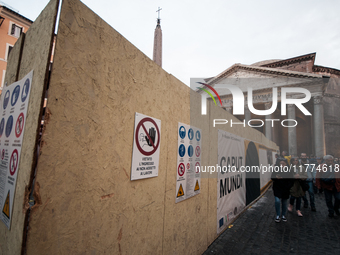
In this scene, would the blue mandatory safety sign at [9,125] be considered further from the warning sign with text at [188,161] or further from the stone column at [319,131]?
the stone column at [319,131]

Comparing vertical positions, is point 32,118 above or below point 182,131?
below

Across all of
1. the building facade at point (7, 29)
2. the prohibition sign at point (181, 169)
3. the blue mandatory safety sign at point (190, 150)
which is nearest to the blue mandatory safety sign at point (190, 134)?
the blue mandatory safety sign at point (190, 150)

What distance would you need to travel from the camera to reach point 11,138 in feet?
5.18

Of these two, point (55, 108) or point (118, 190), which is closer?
point (55, 108)

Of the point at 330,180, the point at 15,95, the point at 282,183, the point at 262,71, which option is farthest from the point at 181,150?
the point at 262,71

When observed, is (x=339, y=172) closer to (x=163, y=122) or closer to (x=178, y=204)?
(x=178, y=204)

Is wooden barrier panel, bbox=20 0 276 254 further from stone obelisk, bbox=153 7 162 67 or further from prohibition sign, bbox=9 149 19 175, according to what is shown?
stone obelisk, bbox=153 7 162 67

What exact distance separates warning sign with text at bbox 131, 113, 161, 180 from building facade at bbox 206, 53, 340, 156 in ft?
77.3

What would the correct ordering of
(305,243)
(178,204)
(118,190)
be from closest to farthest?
(118,190)
(178,204)
(305,243)

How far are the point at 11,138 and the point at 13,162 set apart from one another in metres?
0.24

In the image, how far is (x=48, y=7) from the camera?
1.40 meters

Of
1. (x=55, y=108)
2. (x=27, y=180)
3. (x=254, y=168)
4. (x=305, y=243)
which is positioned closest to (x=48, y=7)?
(x=55, y=108)

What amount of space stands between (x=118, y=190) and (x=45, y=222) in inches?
23.7

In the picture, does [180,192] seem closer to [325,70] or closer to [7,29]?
[7,29]
